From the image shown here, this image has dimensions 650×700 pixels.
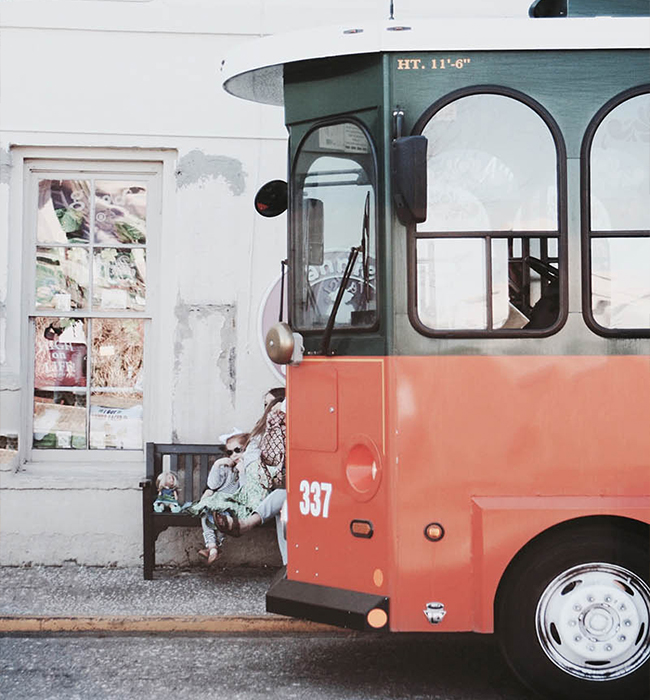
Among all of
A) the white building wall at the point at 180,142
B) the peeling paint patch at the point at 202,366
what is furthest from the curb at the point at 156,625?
the peeling paint patch at the point at 202,366

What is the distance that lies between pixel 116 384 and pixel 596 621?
180 inches

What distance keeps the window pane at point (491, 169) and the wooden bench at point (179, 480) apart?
10.7 feet

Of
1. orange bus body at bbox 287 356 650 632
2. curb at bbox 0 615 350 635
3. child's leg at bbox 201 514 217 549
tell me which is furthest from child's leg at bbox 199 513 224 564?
orange bus body at bbox 287 356 650 632

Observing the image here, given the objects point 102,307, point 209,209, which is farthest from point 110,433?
point 209,209

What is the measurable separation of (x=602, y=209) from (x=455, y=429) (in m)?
1.19

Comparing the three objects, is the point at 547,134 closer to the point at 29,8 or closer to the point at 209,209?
the point at 209,209

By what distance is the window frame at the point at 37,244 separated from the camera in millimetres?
7805

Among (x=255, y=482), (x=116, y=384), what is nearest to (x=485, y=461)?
(x=255, y=482)

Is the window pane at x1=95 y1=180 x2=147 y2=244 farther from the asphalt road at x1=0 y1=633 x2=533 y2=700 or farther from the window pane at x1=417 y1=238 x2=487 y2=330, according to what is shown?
the window pane at x1=417 y1=238 x2=487 y2=330

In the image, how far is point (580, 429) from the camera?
4.54 metres

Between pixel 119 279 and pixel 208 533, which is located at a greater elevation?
pixel 119 279

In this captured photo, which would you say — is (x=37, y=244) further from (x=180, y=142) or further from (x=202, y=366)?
(x=202, y=366)

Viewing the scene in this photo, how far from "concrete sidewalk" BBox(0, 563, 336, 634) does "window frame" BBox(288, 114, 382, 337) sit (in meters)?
2.12

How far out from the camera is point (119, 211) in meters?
7.93
